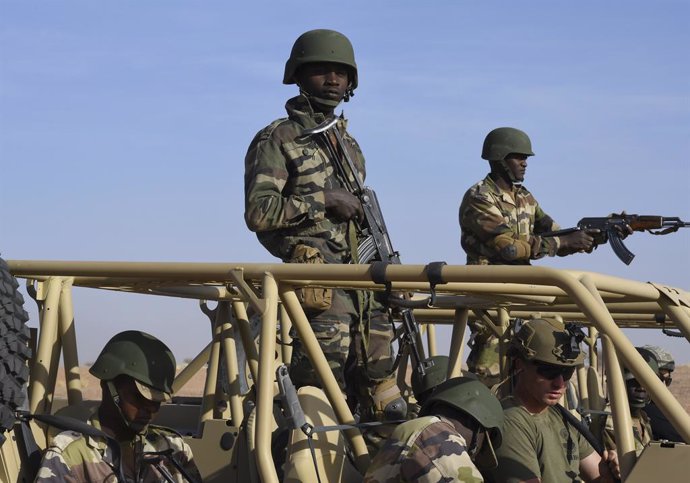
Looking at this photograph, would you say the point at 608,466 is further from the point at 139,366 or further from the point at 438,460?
the point at 139,366

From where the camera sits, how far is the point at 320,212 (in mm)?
6031

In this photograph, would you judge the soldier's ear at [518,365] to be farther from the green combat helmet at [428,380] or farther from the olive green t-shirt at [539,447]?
the green combat helmet at [428,380]

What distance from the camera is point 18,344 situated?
4.84m

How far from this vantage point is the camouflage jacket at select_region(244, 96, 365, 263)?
5.94m

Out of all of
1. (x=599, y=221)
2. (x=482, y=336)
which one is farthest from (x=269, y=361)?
(x=599, y=221)

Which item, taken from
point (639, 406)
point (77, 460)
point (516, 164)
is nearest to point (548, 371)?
point (77, 460)

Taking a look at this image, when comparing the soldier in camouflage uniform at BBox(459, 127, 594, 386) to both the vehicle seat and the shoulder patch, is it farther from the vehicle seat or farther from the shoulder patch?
the vehicle seat

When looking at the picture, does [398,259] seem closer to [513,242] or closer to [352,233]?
[352,233]

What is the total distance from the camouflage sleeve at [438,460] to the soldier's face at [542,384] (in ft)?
2.51

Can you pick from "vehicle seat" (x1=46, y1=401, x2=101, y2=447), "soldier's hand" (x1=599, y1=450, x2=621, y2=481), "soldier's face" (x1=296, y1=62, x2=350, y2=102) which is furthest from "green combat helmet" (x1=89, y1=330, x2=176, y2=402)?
"soldier's face" (x1=296, y1=62, x2=350, y2=102)

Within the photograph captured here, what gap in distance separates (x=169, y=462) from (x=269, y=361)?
716 mm

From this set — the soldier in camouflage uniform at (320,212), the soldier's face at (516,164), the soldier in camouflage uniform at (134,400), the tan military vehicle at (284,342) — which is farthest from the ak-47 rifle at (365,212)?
the soldier's face at (516,164)

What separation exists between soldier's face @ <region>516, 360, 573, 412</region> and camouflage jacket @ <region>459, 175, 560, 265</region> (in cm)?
277

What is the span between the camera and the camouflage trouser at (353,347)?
576cm
